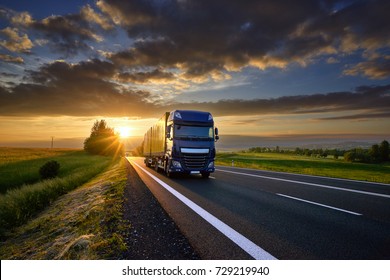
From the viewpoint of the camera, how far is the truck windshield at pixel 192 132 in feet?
46.8

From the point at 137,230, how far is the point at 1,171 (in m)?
31.8

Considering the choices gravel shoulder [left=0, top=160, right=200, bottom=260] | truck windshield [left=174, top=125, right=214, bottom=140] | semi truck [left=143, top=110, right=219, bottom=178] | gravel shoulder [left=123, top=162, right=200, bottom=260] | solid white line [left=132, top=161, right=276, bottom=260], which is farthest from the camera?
truck windshield [left=174, top=125, right=214, bottom=140]

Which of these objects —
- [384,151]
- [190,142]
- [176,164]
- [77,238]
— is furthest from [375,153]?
[77,238]

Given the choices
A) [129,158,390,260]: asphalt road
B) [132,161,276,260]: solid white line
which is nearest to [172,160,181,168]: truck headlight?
[129,158,390,260]: asphalt road

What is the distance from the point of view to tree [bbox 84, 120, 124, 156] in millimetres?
88688

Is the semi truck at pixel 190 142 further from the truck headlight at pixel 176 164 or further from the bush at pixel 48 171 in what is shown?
the bush at pixel 48 171

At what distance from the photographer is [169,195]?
9.27 metres

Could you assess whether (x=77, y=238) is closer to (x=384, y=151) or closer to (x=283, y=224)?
(x=283, y=224)

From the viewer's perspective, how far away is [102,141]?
89.8 metres

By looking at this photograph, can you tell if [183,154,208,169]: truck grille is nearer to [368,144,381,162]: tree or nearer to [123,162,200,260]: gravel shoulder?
[123,162,200,260]: gravel shoulder

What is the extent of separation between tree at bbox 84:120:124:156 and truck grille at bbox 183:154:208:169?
80.2 meters

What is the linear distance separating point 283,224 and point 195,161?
9016 millimetres

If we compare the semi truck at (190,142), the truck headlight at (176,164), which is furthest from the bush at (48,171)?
the truck headlight at (176,164)

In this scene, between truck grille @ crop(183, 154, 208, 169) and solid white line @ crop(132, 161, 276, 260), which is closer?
solid white line @ crop(132, 161, 276, 260)
